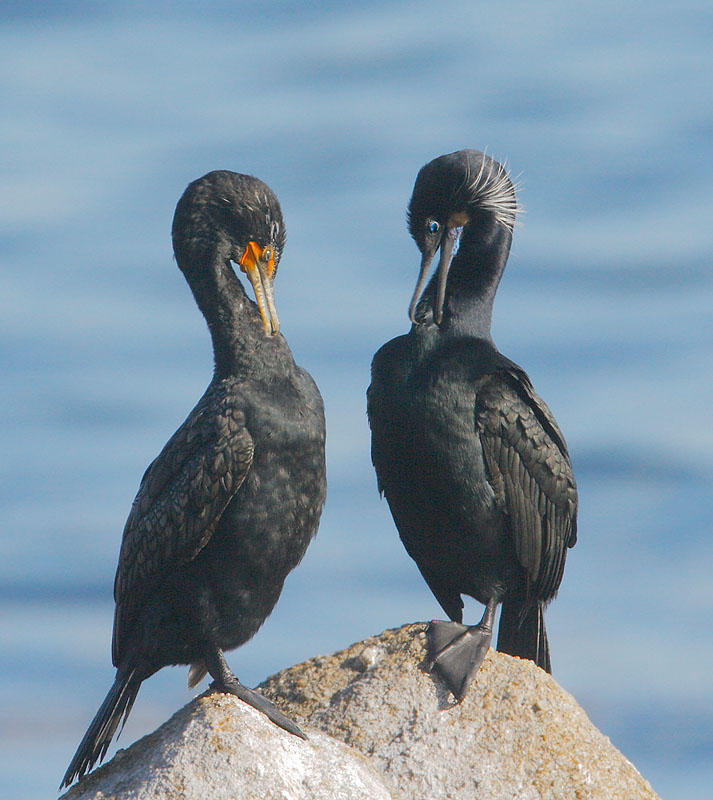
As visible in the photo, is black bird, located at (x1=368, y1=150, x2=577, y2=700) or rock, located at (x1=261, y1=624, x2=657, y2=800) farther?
black bird, located at (x1=368, y1=150, x2=577, y2=700)

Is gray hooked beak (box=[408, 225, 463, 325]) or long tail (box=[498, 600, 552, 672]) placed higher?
gray hooked beak (box=[408, 225, 463, 325])

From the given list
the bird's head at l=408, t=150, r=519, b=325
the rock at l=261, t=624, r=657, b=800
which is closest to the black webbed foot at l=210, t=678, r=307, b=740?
the rock at l=261, t=624, r=657, b=800

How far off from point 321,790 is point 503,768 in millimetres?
734

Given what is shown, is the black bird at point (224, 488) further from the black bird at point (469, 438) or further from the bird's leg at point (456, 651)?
the bird's leg at point (456, 651)

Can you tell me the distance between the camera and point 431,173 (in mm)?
6629

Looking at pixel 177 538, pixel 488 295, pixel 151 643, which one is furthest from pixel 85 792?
pixel 488 295

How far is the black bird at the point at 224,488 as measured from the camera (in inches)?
224

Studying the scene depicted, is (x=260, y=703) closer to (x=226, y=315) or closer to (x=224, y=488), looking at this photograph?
(x=224, y=488)

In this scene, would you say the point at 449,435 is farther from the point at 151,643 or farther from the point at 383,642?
the point at 151,643

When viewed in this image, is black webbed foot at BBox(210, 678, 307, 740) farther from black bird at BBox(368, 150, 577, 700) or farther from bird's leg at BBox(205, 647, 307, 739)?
black bird at BBox(368, 150, 577, 700)

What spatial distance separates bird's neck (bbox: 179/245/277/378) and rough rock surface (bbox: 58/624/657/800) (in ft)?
4.44

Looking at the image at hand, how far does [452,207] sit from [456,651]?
218 cm

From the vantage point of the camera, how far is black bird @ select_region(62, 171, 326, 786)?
5695 millimetres

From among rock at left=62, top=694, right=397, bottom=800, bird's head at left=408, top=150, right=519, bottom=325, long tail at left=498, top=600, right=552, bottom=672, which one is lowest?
rock at left=62, top=694, right=397, bottom=800
